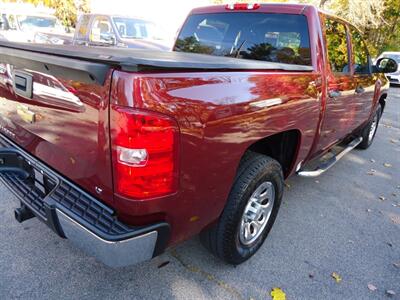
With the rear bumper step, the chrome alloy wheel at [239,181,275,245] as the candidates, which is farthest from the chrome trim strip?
the chrome alloy wheel at [239,181,275,245]

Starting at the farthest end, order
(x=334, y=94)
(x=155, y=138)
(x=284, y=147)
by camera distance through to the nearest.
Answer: (x=334, y=94) < (x=284, y=147) < (x=155, y=138)

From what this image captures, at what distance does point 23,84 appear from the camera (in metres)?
2.06

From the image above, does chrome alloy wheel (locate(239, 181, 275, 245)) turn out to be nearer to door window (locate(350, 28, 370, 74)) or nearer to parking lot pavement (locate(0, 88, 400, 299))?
parking lot pavement (locate(0, 88, 400, 299))

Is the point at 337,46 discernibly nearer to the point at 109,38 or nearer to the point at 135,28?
the point at 109,38

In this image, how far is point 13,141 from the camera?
2.46m

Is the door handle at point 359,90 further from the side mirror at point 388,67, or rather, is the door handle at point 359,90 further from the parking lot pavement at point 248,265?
the parking lot pavement at point 248,265

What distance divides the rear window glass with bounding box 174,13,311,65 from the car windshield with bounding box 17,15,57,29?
38.8ft

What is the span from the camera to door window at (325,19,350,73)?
3182mm

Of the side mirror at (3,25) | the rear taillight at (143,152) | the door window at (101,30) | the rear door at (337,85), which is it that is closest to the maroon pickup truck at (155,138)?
the rear taillight at (143,152)

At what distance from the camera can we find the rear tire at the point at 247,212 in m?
2.28

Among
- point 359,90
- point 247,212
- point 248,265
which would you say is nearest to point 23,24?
point 359,90

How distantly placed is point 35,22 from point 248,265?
14.0 meters

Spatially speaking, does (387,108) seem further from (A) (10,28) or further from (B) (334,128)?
(A) (10,28)

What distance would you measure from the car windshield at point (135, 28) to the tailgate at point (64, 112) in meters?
7.64
